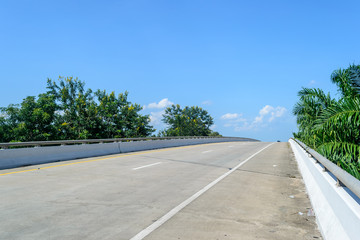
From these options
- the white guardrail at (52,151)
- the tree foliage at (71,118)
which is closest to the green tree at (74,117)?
the tree foliage at (71,118)

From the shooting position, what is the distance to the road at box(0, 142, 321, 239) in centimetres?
492

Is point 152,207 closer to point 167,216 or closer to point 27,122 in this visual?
point 167,216

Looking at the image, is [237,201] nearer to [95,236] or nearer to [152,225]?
[152,225]

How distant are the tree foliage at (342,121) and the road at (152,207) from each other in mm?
1548

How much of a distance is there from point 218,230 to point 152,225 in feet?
3.75

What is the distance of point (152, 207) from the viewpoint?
21.0ft

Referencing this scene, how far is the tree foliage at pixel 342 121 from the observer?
8.87 meters

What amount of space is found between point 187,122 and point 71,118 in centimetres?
4267

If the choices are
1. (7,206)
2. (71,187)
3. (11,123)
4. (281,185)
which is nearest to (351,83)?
(281,185)

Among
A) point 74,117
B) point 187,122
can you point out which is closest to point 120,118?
point 74,117

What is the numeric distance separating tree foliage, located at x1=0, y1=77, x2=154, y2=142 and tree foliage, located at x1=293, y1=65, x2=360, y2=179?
3687cm

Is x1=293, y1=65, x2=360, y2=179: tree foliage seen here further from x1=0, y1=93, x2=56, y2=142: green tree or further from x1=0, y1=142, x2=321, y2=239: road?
x1=0, y1=93, x2=56, y2=142: green tree

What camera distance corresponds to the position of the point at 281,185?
31.1 ft

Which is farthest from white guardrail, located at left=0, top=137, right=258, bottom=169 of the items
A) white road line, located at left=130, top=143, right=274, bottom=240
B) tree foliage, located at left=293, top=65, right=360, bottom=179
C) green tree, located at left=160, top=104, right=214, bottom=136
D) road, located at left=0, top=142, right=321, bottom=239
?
green tree, located at left=160, top=104, right=214, bottom=136
